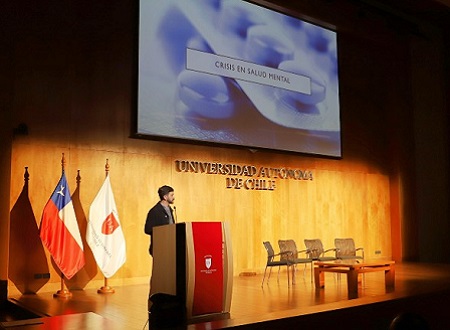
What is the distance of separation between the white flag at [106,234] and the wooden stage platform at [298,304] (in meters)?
0.41

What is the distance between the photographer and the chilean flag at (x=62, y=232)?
6754 mm

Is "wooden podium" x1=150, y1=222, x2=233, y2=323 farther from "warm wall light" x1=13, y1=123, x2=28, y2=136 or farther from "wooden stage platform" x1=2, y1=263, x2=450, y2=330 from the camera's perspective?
"warm wall light" x1=13, y1=123, x2=28, y2=136

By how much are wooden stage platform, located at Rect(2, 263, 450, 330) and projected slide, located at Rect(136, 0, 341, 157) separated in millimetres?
2498

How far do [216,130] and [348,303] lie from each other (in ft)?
17.0

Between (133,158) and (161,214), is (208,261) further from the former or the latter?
(133,158)

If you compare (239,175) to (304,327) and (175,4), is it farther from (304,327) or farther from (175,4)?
(304,327)

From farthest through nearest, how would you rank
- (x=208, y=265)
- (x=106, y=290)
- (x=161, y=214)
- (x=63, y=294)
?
(x=106, y=290) → (x=63, y=294) → (x=161, y=214) → (x=208, y=265)

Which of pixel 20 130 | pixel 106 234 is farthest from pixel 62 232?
pixel 20 130

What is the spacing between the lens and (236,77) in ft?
29.5

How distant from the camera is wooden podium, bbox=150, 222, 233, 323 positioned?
3.86m

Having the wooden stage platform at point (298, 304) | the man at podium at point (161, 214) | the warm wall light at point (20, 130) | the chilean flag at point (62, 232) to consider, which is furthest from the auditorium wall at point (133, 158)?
the man at podium at point (161, 214)

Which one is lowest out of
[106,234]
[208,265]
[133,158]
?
[208,265]

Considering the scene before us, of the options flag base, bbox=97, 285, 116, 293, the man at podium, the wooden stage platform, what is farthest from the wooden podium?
flag base, bbox=97, 285, 116, 293

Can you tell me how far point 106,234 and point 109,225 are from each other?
0.13 metres
